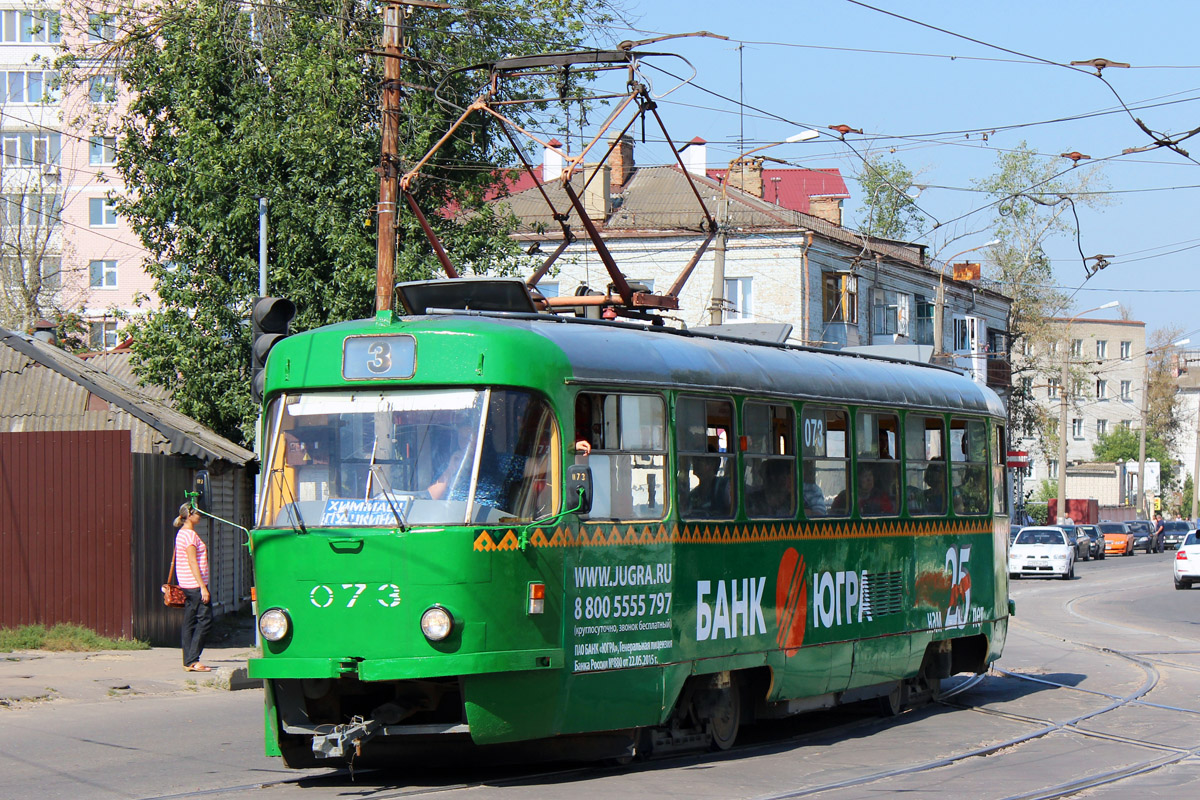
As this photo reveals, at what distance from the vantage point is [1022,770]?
10250 millimetres

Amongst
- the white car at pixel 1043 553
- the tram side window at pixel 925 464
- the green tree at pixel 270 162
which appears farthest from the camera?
the white car at pixel 1043 553

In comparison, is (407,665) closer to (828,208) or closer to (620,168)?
(620,168)

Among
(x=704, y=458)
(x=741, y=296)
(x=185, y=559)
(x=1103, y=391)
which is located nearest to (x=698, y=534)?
(x=704, y=458)

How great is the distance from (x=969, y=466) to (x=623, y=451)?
19.6 feet

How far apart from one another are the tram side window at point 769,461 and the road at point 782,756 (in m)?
1.77

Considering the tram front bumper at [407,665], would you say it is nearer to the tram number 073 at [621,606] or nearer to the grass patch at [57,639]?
the tram number 073 at [621,606]

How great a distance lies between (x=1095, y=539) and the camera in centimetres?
5847

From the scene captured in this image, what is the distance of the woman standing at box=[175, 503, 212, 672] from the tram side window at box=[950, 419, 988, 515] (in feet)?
25.0

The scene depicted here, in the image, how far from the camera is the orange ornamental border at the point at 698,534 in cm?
889

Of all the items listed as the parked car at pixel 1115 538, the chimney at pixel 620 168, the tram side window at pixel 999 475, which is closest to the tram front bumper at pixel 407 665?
the tram side window at pixel 999 475

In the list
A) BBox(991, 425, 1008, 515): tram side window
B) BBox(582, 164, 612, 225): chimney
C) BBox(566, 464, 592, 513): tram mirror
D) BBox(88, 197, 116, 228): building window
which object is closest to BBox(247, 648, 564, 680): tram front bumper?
BBox(566, 464, 592, 513): tram mirror

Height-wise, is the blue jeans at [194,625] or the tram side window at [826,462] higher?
the tram side window at [826,462]

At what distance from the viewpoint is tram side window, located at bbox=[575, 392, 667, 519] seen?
9531mm

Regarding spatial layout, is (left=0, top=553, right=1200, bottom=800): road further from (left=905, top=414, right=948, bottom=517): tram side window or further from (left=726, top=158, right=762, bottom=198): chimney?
(left=726, top=158, right=762, bottom=198): chimney
